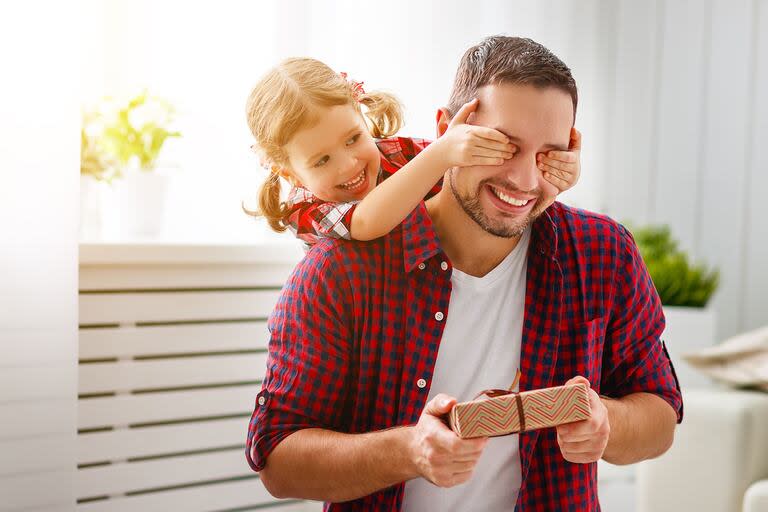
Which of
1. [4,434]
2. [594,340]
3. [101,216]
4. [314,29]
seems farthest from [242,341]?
[594,340]

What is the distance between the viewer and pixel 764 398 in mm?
1798

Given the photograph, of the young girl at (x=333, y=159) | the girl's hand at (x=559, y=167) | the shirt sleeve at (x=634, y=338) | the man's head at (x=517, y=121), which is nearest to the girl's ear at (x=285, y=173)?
the young girl at (x=333, y=159)

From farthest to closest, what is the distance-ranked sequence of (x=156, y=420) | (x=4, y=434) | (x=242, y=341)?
(x=242, y=341) → (x=156, y=420) → (x=4, y=434)

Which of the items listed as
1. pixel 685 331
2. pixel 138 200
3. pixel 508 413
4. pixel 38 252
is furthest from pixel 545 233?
pixel 685 331

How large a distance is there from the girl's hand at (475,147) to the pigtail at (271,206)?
1.20 feet

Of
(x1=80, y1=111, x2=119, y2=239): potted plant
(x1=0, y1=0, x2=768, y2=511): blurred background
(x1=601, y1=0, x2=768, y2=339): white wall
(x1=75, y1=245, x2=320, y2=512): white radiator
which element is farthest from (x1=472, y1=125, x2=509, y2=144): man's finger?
(x1=601, y1=0, x2=768, y2=339): white wall

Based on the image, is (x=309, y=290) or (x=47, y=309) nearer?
(x=309, y=290)

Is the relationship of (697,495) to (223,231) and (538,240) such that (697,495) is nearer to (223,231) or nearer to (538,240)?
(538,240)

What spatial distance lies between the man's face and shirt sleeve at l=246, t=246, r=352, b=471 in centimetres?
25

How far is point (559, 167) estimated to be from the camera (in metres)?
1.17

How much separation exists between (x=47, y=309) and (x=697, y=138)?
2.41 m

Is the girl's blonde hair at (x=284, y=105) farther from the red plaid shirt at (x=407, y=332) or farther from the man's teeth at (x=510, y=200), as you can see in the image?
the man's teeth at (x=510, y=200)

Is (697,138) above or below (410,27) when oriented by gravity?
below

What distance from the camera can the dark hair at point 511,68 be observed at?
117 cm
